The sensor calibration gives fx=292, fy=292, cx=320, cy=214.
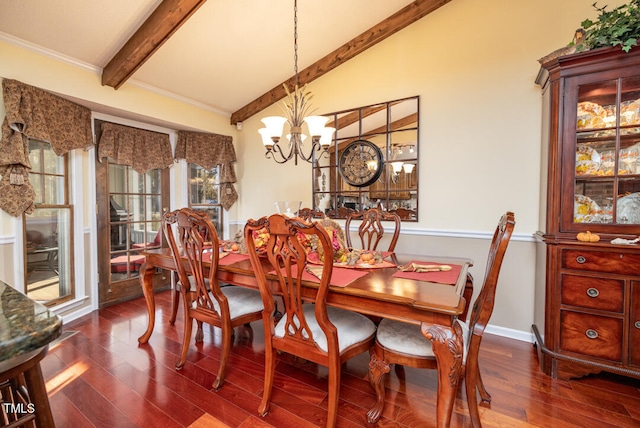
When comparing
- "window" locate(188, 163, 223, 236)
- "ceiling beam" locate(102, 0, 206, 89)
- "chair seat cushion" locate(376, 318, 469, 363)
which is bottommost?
"chair seat cushion" locate(376, 318, 469, 363)

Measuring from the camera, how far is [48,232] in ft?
9.33

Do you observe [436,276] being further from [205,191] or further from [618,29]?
[205,191]

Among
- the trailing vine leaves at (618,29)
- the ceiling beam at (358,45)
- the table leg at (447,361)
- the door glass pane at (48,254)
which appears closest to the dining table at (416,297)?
the table leg at (447,361)

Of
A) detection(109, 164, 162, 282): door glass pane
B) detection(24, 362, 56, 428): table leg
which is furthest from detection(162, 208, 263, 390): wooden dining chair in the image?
detection(109, 164, 162, 282): door glass pane

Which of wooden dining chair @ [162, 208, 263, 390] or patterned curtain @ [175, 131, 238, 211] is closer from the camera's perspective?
wooden dining chair @ [162, 208, 263, 390]

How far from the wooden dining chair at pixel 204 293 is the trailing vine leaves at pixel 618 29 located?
8.72 feet

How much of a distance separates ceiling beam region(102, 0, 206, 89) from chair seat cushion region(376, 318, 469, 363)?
2660 millimetres

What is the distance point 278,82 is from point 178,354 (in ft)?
10.6

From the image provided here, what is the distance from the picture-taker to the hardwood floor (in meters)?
1.59

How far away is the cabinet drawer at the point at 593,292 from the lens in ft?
5.93

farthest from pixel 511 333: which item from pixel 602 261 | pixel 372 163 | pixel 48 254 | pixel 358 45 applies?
pixel 48 254

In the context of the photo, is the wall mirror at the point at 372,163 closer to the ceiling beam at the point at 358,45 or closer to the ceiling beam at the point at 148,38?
the ceiling beam at the point at 358,45

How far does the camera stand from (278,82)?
149 inches

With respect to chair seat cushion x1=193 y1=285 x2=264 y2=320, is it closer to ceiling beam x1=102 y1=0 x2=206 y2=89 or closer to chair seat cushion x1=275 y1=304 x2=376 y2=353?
chair seat cushion x1=275 y1=304 x2=376 y2=353
